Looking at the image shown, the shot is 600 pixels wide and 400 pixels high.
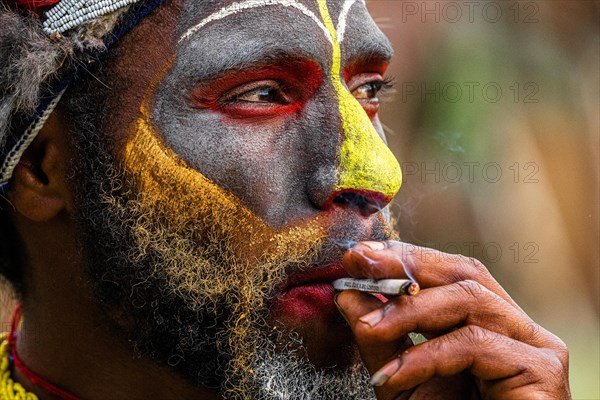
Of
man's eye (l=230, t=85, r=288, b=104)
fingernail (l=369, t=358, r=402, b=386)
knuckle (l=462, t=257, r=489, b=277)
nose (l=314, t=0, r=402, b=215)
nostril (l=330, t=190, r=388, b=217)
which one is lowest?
fingernail (l=369, t=358, r=402, b=386)

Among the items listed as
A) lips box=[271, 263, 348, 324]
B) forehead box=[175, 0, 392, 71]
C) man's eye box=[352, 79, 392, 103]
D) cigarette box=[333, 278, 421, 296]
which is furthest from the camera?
man's eye box=[352, 79, 392, 103]

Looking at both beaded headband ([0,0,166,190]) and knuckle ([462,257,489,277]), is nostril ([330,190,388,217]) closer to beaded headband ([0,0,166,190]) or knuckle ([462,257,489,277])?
knuckle ([462,257,489,277])

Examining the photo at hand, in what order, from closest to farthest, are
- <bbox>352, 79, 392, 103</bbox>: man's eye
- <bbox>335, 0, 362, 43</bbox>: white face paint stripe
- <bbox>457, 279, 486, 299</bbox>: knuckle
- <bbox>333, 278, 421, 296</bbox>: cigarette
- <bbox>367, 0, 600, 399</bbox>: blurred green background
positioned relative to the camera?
<bbox>333, 278, 421, 296</bbox>: cigarette < <bbox>457, 279, 486, 299</bbox>: knuckle < <bbox>335, 0, 362, 43</bbox>: white face paint stripe < <bbox>352, 79, 392, 103</bbox>: man's eye < <bbox>367, 0, 600, 399</bbox>: blurred green background

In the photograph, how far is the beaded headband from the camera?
2.70 m

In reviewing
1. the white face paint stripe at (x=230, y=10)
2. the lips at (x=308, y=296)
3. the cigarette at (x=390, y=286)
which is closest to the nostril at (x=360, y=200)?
the lips at (x=308, y=296)

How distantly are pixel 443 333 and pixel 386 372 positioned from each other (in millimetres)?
199

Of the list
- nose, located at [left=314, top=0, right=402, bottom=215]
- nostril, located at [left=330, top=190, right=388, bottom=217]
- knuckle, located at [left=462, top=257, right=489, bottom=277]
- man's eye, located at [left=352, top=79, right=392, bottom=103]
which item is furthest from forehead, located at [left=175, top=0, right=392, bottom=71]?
knuckle, located at [left=462, top=257, right=489, bottom=277]

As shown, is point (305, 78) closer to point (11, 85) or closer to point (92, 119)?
point (92, 119)

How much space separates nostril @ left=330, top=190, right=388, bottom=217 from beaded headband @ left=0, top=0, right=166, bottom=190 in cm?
81

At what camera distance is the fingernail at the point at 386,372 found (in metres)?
2.26

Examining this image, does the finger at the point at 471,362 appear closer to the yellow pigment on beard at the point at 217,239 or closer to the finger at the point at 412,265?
the finger at the point at 412,265

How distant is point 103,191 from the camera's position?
276cm

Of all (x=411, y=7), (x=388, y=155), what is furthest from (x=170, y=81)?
(x=411, y=7)

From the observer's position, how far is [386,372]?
2.26 m
